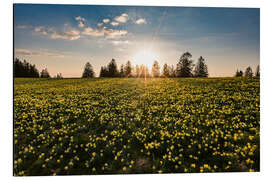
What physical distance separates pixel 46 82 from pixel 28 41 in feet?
24.9

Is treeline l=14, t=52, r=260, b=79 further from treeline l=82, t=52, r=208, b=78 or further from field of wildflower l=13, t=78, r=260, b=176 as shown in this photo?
field of wildflower l=13, t=78, r=260, b=176

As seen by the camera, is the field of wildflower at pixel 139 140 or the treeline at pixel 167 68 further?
the treeline at pixel 167 68

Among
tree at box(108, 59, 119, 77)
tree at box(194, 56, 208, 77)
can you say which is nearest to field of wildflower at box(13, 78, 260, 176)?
tree at box(194, 56, 208, 77)

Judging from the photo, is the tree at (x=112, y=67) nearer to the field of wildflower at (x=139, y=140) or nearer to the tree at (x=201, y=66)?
the field of wildflower at (x=139, y=140)

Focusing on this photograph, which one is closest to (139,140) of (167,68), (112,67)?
(167,68)

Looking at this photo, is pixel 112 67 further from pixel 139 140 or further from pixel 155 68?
pixel 139 140

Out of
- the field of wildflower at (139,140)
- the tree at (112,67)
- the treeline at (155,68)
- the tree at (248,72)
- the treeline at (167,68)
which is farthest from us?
the tree at (112,67)

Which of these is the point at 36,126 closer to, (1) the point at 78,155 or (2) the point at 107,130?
(1) the point at 78,155

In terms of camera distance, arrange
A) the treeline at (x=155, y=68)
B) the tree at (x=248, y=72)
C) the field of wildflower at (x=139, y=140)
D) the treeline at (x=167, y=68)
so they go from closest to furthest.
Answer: the field of wildflower at (x=139, y=140)
the treeline at (x=155, y=68)
the tree at (x=248, y=72)
the treeline at (x=167, y=68)

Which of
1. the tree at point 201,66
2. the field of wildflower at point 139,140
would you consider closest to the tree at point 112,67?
the field of wildflower at point 139,140

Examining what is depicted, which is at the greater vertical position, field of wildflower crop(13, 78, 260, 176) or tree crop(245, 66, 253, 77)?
tree crop(245, 66, 253, 77)

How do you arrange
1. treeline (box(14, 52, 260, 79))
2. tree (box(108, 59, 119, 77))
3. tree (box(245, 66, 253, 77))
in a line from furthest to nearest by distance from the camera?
tree (box(108, 59, 119, 77)) → tree (box(245, 66, 253, 77)) → treeline (box(14, 52, 260, 79))

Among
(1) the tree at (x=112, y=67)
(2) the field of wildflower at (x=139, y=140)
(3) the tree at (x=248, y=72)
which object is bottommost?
(2) the field of wildflower at (x=139, y=140)
